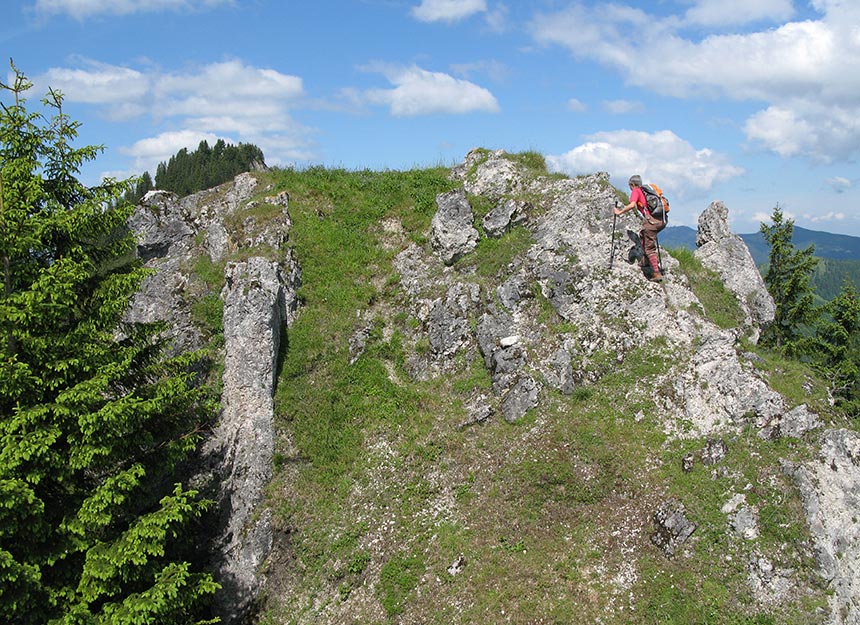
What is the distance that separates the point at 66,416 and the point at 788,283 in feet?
105

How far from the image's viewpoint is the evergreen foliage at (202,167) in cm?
6188

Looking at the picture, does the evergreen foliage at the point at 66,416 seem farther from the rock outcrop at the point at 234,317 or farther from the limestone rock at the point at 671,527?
the limestone rock at the point at 671,527

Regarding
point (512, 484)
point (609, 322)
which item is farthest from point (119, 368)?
point (609, 322)

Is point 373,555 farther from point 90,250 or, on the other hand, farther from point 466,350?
point 90,250

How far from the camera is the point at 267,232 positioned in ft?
86.0

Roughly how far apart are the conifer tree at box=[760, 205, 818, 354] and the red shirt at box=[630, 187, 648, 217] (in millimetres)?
11336

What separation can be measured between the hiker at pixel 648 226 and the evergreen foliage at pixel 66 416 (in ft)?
58.6

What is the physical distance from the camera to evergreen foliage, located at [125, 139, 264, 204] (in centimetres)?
6188

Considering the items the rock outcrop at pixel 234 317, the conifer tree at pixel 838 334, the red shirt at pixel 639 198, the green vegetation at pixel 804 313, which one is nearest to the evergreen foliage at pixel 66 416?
the rock outcrop at pixel 234 317

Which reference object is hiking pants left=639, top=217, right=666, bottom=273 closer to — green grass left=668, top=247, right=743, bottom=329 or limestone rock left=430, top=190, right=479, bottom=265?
green grass left=668, top=247, right=743, bottom=329

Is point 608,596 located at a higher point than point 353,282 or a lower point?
lower

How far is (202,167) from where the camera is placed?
68.8 meters

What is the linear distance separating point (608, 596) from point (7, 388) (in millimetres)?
15664

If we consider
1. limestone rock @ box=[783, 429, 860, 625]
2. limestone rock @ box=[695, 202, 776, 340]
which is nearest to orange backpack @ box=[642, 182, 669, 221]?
limestone rock @ box=[695, 202, 776, 340]
